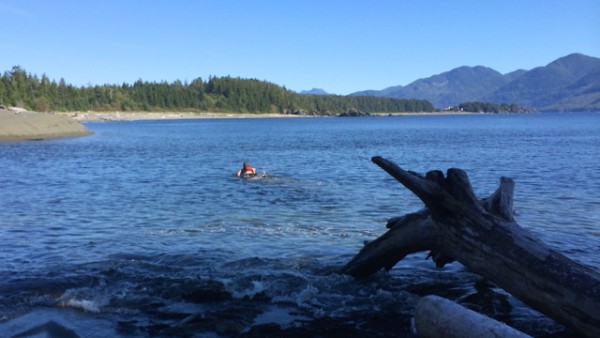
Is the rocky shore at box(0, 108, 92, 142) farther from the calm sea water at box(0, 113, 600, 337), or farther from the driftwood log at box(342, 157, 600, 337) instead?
the driftwood log at box(342, 157, 600, 337)

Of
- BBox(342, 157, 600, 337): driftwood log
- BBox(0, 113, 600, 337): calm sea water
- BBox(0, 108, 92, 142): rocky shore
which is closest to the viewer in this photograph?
BBox(342, 157, 600, 337): driftwood log

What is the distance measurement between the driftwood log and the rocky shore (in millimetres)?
57762

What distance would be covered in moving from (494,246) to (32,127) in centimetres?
6450

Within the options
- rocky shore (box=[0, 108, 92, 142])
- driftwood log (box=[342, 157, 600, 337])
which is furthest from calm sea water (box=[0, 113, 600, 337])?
rocky shore (box=[0, 108, 92, 142])

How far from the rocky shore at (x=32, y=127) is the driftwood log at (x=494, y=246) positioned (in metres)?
57.8

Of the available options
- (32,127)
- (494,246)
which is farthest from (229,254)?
(32,127)

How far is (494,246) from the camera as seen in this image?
724cm

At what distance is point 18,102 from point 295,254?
477ft

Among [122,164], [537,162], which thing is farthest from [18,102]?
[537,162]

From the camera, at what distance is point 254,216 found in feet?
55.9

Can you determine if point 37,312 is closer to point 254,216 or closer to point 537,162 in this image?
point 254,216

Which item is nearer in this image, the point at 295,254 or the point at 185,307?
the point at 185,307

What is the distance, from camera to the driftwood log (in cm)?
635

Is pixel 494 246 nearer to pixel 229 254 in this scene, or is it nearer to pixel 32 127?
pixel 229 254
